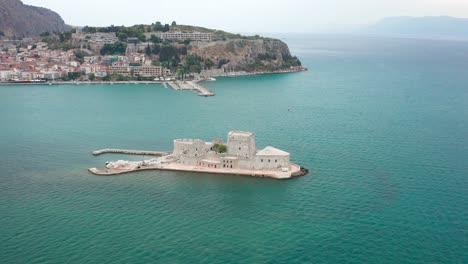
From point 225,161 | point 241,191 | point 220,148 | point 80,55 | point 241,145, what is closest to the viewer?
point 241,191

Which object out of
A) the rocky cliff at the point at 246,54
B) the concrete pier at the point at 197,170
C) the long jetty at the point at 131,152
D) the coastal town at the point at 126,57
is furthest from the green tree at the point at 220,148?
the rocky cliff at the point at 246,54

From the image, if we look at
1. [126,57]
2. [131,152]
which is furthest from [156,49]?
[131,152]

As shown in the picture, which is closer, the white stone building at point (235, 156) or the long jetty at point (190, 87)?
the white stone building at point (235, 156)

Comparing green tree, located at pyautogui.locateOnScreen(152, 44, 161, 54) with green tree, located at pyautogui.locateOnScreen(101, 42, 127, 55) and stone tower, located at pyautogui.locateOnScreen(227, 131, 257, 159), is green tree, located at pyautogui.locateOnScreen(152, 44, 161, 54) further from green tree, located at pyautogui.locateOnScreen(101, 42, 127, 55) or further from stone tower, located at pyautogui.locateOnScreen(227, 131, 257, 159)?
stone tower, located at pyautogui.locateOnScreen(227, 131, 257, 159)

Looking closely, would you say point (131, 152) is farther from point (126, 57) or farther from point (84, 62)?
point (84, 62)

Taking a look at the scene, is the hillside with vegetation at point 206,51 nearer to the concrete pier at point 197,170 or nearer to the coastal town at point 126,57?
the coastal town at point 126,57

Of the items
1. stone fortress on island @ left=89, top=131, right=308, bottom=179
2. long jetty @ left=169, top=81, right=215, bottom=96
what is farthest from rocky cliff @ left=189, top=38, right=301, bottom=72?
stone fortress on island @ left=89, top=131, right=308, bottom=179
